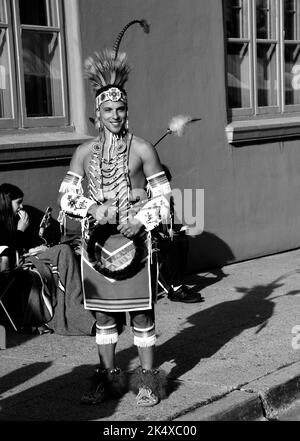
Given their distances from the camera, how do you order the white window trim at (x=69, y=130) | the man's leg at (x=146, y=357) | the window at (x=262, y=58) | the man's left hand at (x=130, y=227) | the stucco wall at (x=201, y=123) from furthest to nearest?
the window at (x=262, y=58)
the stucco wall at (x=201, y=123)
the white window trim at (x=69, y=130)
the man's leg at (x=146, y=357)
the man's left hand at (x=130, y=227)

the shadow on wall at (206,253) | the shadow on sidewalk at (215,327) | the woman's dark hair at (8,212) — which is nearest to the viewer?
the shadow on sidewalk at (215,327)

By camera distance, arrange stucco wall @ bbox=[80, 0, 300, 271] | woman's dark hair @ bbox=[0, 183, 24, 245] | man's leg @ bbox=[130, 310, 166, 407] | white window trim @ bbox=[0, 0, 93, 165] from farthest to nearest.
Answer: stucco wall @ bbox=[80, 0, 300, 271]
white window trim @ bbox=[0, 0, 93, 165]
woman's dark hair @ bbox=[0, 183, 24, 245]
man's leg @ bbox=[130, 310, 166, 407]

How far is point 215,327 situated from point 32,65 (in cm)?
316

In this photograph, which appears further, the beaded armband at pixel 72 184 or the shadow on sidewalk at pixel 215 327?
the shadow on sidewalk at pixel 215 327

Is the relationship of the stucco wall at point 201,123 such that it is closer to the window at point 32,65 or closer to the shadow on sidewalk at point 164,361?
the window at point 32,65

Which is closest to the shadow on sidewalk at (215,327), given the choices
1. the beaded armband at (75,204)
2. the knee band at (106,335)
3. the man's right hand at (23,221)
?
the knee band at (106,335)

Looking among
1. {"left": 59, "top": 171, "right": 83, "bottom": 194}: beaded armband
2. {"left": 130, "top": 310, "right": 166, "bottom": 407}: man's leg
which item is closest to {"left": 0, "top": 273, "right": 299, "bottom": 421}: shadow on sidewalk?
{"left": 130, "top": 310, "right": 166, "bottom": 407}: man's leg

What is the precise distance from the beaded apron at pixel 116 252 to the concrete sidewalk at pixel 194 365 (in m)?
0.67

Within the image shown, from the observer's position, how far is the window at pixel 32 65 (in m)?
8.10

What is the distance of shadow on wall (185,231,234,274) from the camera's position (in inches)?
383

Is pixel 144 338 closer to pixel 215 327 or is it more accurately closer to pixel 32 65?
pixel 215 327

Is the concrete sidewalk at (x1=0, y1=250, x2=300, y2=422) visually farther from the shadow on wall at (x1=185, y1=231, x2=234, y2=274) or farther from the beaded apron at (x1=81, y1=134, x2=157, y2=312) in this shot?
the shadow on wall at (x1=185, y1=231, x2=234, y2=274)

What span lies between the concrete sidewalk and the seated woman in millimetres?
170
